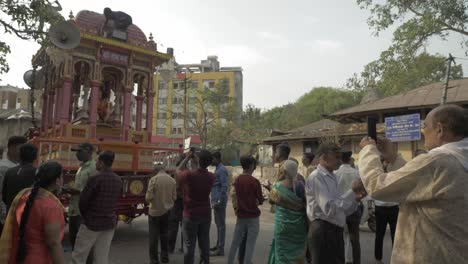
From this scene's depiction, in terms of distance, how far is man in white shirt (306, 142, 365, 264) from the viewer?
152 inches

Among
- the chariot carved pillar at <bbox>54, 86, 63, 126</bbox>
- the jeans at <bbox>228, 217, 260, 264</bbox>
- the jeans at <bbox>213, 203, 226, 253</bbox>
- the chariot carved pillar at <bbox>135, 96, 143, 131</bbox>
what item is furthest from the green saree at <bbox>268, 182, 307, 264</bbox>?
the chariot carved pillar at <bbox>54, 86, 63, 126</bbox>

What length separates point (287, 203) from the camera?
14.6 ft

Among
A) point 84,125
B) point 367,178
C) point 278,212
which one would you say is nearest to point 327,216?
point 278,212

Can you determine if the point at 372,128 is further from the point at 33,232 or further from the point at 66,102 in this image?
the point at 66,102

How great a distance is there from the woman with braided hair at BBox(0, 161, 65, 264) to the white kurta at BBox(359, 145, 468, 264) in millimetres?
2335

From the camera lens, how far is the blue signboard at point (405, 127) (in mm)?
19156

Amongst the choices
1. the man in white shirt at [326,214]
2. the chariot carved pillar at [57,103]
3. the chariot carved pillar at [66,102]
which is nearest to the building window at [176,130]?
the chariot carved pillar at [57,103]

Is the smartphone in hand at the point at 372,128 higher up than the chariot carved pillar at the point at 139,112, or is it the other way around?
the chariot carved pillar at the point at 139,112

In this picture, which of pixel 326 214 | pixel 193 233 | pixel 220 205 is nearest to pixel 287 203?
pixel 326 214

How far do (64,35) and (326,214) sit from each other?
7536mm

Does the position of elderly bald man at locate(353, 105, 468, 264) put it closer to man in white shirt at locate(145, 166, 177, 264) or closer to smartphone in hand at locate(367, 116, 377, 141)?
smartphone in hand at locate(367, 116, 377, 141)

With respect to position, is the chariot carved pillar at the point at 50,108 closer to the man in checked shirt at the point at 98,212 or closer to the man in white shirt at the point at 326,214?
the man in checked shirt at the point at 98,212

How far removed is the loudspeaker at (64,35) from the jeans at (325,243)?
725 centimetres

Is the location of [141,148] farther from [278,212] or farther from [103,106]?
[278,212]
